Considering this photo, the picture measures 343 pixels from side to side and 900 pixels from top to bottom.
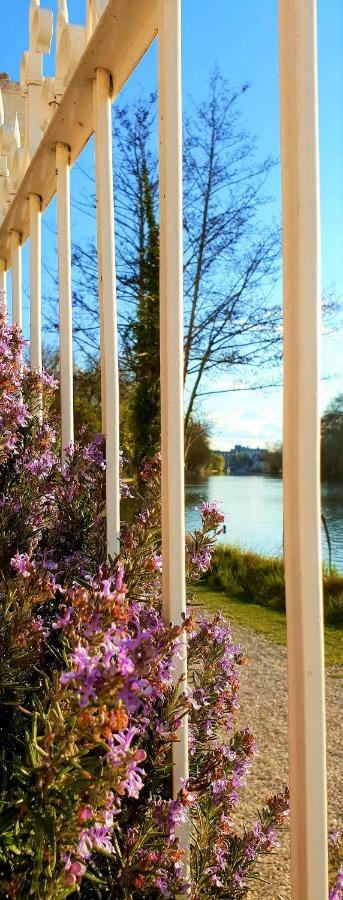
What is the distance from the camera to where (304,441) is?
831 mm

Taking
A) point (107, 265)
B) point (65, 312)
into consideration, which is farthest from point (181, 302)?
point (65, 312)

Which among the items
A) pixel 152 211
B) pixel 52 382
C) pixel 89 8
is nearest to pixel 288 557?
pixel 52 382

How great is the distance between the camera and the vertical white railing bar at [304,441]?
2.68 feet

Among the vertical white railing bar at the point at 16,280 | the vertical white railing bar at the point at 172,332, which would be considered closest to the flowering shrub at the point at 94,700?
the vertical white railing bar at the point at 172,332

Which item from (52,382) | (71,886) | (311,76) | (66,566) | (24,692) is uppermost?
(311,76)

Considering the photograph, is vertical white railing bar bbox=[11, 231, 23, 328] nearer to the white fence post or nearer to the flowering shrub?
the white fence post

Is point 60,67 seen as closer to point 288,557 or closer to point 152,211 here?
point 288,557

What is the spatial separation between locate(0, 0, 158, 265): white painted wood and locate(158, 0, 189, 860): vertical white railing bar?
0.14 m

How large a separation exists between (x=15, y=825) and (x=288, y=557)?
0.41 meters

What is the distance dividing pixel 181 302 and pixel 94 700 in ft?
1.93

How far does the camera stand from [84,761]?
0.75 meters

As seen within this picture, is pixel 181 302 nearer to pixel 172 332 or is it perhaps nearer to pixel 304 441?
pixel 172 332

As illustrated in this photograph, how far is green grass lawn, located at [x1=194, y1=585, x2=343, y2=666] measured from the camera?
4.95 metres

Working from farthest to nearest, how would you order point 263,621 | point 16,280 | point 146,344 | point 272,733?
point 146,344 < point 263,621 < point 272,733 < point 16,280
